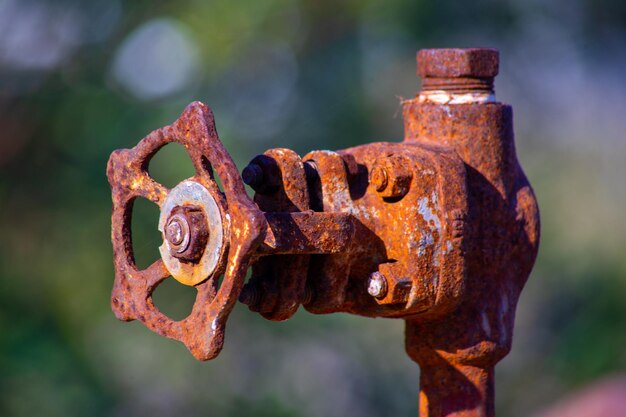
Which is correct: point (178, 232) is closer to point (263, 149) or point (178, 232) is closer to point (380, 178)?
point (380, 178)

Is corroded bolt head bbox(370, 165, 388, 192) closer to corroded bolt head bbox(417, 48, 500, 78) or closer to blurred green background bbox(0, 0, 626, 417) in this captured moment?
corroded bolt head bbox(417, 48, 500, 78)

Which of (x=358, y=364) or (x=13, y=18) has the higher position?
(x=13, y=18)

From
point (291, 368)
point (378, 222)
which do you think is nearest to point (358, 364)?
point (291, 368)

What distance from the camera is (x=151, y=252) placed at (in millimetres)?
6000

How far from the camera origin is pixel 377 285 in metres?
1.59

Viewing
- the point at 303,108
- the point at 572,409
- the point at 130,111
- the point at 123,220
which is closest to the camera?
the point at 123,220

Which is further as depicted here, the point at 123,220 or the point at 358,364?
the point at 358,364

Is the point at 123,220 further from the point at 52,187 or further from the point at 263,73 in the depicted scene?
the point at 263,73

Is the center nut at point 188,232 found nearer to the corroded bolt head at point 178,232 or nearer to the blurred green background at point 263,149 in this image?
the corroded bolt head at point 178,232

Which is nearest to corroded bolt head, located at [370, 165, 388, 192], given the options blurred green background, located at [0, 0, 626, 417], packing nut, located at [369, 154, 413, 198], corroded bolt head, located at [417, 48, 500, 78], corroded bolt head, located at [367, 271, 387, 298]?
packing nut, located at [369, 154, 413, 198]

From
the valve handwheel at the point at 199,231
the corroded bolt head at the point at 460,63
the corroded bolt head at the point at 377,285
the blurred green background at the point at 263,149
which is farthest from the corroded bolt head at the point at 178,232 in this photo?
the blurred green background at the point at 263,149

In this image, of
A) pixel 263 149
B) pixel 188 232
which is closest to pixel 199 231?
pixel 188 232

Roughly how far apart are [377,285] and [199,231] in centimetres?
35

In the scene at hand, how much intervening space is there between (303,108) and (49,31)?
1853 mm
